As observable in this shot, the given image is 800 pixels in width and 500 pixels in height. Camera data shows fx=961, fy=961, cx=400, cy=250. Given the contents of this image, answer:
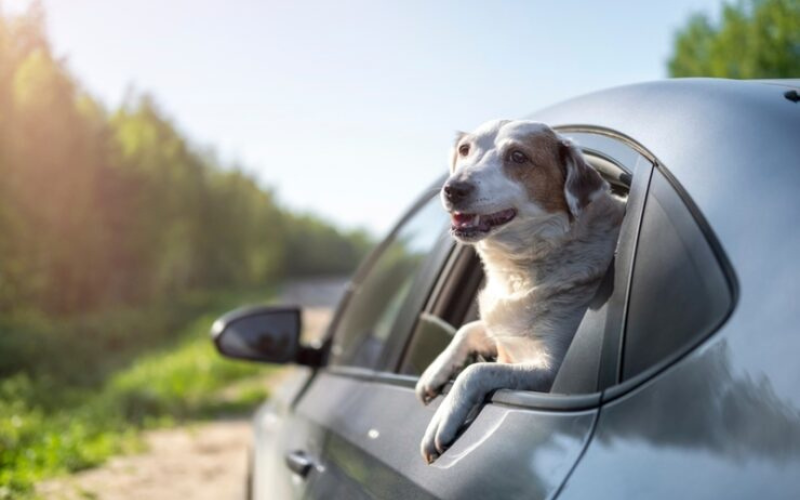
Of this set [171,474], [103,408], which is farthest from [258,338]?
[103,408]

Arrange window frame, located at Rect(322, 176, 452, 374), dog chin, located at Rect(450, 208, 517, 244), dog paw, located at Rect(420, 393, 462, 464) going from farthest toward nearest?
window frame, located at Rect(322, 176, 452, 374) < dog chin, located at Rect(450, 208, 517, 244) < dog paw, located at Rect(420, 393, 462, 464)

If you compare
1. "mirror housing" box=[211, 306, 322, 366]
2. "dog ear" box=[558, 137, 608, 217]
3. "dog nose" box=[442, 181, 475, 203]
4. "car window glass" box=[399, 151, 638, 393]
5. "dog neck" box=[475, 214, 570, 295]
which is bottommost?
"mirror housing" box=[211, 306, 322, 366]

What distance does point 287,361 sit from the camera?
3.95m

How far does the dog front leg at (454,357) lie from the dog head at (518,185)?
24cm

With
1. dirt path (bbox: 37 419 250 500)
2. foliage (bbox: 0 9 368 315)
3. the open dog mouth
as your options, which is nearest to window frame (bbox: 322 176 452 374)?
the open dog mouth

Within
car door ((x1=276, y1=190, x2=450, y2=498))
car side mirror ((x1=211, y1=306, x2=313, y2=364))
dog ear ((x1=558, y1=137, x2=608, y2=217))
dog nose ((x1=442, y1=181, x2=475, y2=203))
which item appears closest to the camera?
dog ear ((x1=558, y1=137, x2=608, y2=217))

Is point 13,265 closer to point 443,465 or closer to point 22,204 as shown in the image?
point 22,204

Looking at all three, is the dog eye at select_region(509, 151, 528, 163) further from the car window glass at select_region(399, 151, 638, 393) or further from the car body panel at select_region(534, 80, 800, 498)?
the car body panel at select_region(534, 80, 800, 498)

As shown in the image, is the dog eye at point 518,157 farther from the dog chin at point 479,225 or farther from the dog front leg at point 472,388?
the dog front leg at point 472,388

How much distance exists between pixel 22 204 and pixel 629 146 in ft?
113

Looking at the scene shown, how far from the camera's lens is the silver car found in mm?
1328

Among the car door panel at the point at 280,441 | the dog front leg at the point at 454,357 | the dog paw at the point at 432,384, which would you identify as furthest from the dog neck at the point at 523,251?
the car door panel at the point at 280,441

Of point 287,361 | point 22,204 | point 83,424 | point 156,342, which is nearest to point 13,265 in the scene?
point 22,204

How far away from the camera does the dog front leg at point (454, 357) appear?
226 centimetres
